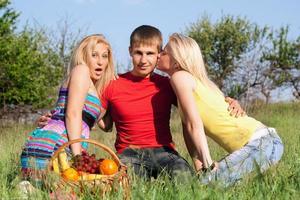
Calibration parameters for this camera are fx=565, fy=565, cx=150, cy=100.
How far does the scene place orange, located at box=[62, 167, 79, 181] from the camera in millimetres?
3507

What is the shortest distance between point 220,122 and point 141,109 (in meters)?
0.78

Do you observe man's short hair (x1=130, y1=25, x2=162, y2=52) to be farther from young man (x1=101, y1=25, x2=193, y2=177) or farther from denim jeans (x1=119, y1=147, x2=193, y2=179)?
denim jeans (x1=119, y1=147, x2=193, y2=179)

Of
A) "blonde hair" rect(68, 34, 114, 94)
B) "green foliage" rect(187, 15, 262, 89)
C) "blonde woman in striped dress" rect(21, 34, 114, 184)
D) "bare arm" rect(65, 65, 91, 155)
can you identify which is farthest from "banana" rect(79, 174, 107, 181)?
"green foliage" rect(187, 15, 262, 89)

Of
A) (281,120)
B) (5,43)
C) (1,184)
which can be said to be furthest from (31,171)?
(5,43)

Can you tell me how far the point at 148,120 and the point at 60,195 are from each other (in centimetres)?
201

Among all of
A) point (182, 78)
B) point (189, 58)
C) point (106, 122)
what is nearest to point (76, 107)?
point (106, 122)

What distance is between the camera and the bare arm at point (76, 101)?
4.52 metres

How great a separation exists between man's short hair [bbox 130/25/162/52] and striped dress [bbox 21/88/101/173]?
Result: 2.07 ft

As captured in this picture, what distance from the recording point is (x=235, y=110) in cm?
474

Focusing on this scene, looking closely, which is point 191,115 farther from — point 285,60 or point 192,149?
point 285,60

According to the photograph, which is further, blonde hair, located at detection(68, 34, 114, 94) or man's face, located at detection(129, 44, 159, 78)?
man's face, located at detection(129, 44, 159, 78)

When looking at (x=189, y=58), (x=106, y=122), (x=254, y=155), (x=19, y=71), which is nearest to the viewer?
(x=254, y=155)

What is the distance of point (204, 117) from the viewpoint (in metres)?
4.68

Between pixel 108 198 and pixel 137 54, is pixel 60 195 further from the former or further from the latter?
pixel 137 54
